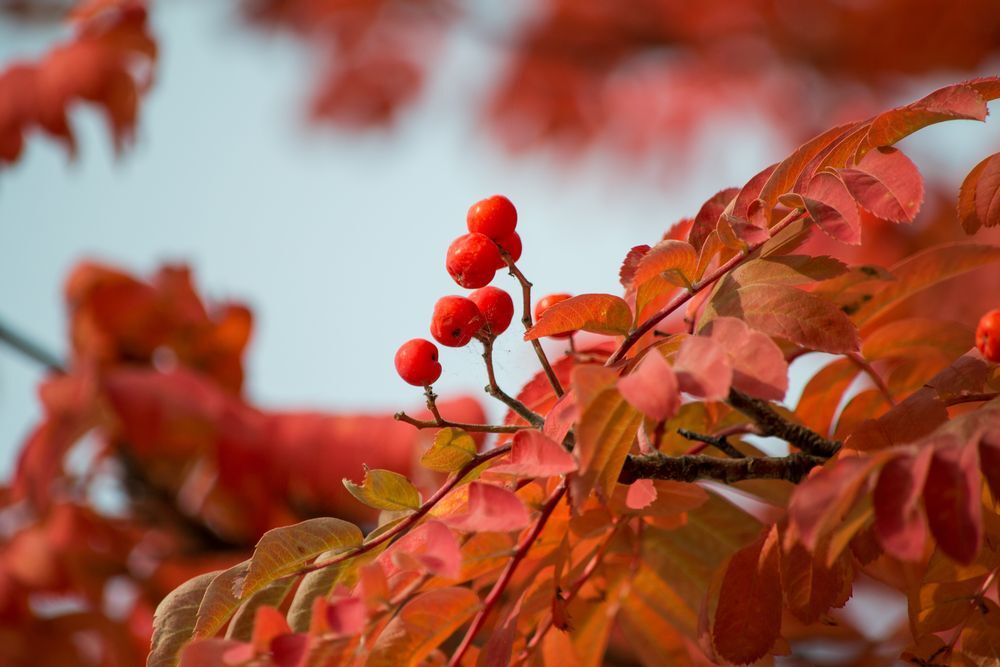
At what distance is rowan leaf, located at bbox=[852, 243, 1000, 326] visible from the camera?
2.97ft

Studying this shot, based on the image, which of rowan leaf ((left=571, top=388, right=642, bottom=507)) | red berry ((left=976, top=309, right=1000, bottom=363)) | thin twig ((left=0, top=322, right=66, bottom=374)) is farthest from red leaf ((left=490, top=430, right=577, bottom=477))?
thin twig ((left=0, top=322, right=66, bottom=374))

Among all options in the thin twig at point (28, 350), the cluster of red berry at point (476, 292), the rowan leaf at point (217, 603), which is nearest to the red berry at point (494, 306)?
the cluster of red berry at point (476, 292)

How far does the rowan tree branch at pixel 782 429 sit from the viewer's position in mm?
755

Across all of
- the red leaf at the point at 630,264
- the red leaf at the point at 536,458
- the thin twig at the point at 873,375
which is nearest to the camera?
the red leaf at the point at 536,458

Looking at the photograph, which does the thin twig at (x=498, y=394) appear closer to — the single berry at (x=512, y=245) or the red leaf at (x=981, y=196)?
the single berry at (x=512, y=245)

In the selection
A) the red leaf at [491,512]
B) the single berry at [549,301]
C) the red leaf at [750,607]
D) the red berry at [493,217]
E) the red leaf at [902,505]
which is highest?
the red berry at [493,217]

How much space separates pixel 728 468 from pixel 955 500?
0.23m

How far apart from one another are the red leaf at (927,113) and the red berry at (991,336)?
0.46ft

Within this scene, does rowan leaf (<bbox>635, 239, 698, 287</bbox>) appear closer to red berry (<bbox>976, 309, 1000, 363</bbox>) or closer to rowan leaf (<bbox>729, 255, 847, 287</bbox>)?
rowan leaf (<bbox>729, 255, 847, 287</bbox>)

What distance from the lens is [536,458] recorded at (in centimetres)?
63

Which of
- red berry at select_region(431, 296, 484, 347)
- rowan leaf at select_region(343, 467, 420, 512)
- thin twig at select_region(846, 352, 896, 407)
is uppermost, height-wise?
red berry at select_region(431, 296, 484, 347)

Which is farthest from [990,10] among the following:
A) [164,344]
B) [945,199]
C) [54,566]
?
[54,566]

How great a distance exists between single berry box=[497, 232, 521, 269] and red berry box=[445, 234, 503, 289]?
0.04 ft

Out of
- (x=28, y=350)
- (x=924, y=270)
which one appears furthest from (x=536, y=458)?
(x=28, y=350)
